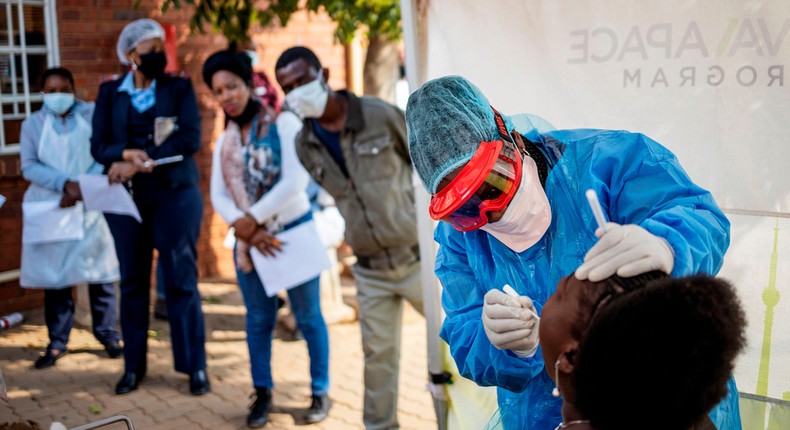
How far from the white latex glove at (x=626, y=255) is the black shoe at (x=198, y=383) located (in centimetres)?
364

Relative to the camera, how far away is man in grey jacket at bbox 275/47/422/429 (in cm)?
401

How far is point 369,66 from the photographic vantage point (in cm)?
677

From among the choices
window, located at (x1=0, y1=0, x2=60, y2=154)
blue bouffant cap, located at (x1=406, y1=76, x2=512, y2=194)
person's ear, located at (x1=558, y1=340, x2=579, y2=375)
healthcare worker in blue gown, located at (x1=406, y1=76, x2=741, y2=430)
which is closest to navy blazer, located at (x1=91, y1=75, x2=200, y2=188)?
window, located at (x1=0, y1=0, x2=60, y2=154)

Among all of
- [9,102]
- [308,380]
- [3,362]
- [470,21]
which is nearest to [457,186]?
[470,21]

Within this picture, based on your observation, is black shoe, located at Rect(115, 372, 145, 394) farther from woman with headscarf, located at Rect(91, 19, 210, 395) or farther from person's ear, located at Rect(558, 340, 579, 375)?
person's ear, located at Rect(558, 340, 579, 375)

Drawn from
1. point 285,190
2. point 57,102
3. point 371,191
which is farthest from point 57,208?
point 371,191

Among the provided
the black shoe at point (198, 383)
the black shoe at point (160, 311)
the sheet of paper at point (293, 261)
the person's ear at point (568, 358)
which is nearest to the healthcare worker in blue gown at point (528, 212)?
the person's ear at point (568, 358)

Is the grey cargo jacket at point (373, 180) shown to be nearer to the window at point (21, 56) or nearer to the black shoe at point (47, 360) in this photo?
the black shoe at point (47, 360)

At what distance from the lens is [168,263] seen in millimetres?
4793

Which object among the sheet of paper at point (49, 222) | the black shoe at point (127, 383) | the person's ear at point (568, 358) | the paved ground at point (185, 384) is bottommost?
the paved ground at point (185, 384)

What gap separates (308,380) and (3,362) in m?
1.95

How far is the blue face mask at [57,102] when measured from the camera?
5.59 meters

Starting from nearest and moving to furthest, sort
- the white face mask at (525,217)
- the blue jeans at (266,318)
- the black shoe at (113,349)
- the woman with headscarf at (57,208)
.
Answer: the white face mask at (525,217), the blue jeans at (266,318), the woman with headscarf at (57,208), the black shoe at (113,349)

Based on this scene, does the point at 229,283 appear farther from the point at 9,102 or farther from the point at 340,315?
the point at 9,102
